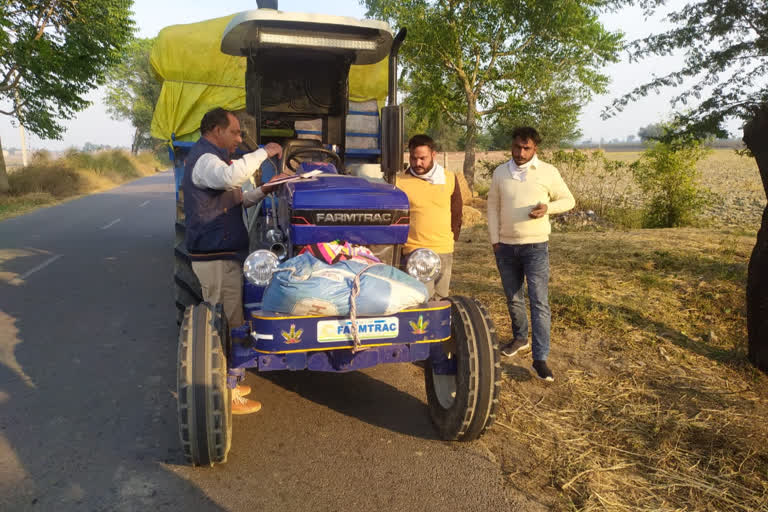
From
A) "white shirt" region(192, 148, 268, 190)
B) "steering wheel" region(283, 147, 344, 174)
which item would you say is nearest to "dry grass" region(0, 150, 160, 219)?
"steering wheel" region(283, 147, 344, 174)

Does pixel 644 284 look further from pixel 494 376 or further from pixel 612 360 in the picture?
pixel 494 376

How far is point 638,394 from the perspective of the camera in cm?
460

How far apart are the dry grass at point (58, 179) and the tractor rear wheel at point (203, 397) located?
14.9m

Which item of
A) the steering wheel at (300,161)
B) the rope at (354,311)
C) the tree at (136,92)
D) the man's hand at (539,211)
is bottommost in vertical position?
the rope at (354,311)

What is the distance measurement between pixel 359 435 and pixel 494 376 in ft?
3.28

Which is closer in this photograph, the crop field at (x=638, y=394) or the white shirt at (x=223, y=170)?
the crop field at (x=638, y=394)

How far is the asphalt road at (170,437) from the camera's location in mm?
3189

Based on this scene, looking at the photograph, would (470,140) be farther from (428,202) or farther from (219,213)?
(219,213)

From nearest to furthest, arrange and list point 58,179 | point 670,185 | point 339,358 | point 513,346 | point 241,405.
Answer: point 339,358 → point 241,405 → point 513,346 → point 670,185 → point 58,179

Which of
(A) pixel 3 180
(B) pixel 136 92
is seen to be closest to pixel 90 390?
(A) pixel 3 180

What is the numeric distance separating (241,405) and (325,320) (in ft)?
4.57

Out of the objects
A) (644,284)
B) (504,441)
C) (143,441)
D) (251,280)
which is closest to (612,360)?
(504,441)

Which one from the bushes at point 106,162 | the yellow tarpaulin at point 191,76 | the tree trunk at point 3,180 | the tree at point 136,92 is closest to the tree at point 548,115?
the yellow tarpaulin at point 191,76

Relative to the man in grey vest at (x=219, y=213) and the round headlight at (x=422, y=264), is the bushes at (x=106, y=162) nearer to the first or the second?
the man in grey vest at (x=219, y=213)
